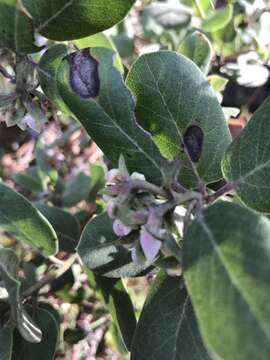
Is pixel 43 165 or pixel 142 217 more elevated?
pixel 142 217

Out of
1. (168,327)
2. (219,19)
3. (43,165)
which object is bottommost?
(43,165)

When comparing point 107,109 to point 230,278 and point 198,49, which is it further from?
point 198,49

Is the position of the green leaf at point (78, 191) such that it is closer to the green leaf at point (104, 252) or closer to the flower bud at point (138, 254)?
the green leaf at point (104, 252)

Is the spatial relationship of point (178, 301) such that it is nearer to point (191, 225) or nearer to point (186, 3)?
point (191, 225)

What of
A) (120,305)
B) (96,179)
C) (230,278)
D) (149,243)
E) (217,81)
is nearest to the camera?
(230,278)

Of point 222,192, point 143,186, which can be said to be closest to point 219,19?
point 222,192

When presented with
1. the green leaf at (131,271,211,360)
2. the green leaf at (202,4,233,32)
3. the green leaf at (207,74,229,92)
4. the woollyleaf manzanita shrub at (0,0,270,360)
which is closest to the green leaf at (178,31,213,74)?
the green leaf at (207,74,229,92)

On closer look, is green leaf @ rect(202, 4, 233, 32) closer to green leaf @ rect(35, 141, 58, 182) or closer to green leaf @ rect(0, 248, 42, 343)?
green leaf @ rect(35, 141, 58, 182)
